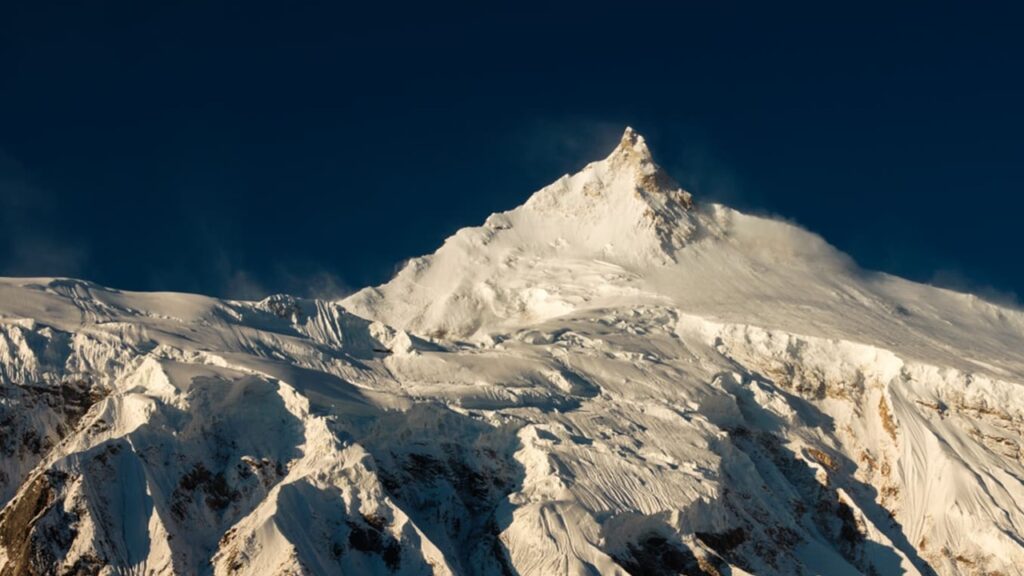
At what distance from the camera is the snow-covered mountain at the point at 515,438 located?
8388cm

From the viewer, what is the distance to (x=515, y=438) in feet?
327

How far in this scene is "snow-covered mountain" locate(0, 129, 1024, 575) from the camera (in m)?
83.9

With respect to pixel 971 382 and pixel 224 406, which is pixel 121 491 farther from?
pixel 971 382

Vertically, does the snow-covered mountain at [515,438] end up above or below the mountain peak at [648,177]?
below

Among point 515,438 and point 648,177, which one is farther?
point 648,177

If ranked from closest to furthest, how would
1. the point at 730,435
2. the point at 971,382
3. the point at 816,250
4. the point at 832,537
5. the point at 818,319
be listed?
the point at 832,537 → the point at 730,435 → the point at 971,382 → the point at 818,319 → the point at 816,250

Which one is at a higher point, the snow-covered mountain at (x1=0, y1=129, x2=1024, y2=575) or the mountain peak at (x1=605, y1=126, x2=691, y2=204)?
the mountain peak at (x1=605, y1=126, x2=691, y2=204)

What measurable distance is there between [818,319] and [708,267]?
25.9 metres

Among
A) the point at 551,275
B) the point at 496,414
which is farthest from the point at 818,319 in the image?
the point at 496,414

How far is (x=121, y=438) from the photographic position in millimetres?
87312

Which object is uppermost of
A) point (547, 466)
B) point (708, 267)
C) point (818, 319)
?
point (708, 267)

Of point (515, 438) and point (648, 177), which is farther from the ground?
point (648, 177)

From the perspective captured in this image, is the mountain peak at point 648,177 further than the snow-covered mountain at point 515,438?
Yes

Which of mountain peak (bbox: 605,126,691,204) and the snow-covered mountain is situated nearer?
the snow-covered mountain
